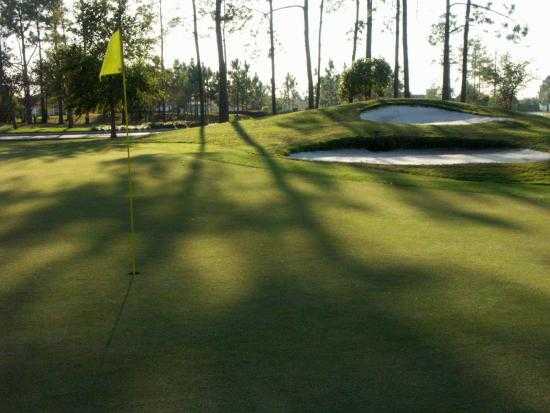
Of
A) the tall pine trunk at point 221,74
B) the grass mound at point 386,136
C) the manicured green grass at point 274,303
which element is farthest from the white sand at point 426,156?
the tall pine trunk at point 221,74

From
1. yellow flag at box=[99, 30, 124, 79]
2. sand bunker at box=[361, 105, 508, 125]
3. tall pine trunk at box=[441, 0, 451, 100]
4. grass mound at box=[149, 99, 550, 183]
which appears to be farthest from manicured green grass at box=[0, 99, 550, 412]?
tall pine trunk at box=[441, 0, 451, 100]

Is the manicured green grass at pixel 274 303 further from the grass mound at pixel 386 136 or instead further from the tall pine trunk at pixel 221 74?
the tall pine trunk at pixel 221 74

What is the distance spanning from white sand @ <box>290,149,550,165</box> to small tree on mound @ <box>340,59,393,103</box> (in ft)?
57.7

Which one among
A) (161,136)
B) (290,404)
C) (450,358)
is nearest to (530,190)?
(450,358)

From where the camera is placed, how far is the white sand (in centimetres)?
2270

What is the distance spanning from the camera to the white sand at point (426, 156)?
2270cm

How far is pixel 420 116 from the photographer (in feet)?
107

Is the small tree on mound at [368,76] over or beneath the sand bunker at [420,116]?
over

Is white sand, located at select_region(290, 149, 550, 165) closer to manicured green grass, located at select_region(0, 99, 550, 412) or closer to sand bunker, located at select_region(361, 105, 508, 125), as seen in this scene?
sand bunker, located at select_region(361, 105, 508, 125)

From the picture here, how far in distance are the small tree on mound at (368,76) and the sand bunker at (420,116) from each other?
8.57m

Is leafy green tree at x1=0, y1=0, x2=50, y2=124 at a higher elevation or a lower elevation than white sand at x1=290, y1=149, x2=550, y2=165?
higher

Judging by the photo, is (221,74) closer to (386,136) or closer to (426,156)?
(386,136)

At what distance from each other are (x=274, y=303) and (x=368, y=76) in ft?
125

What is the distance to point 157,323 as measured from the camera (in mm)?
6020
